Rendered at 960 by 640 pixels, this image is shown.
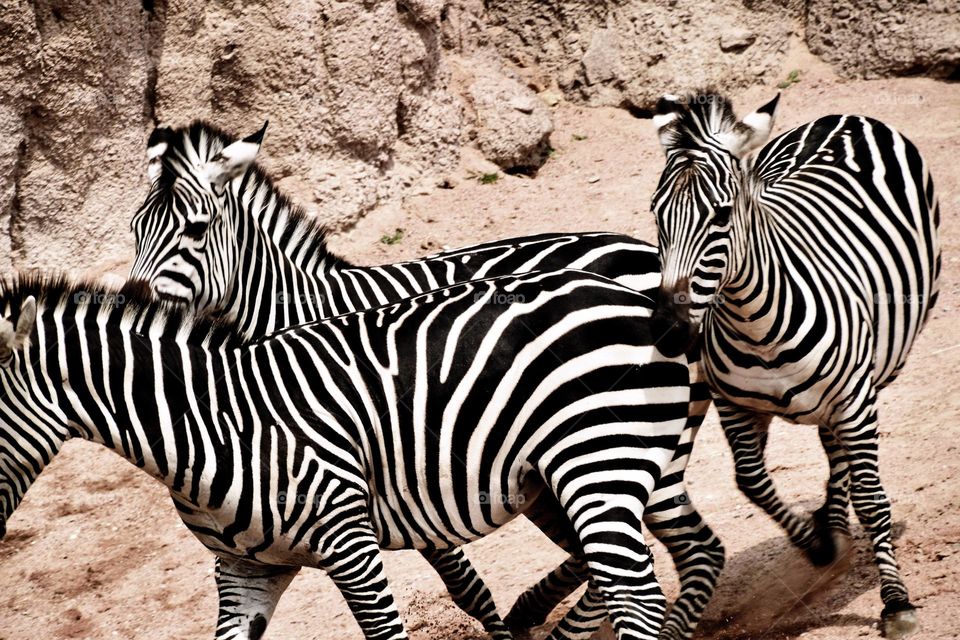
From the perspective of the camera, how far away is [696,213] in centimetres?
542

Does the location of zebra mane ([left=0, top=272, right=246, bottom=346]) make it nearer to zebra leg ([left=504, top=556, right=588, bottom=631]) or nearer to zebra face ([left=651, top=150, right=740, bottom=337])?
zebra face ([left=651, top=150, right=740, bottom=337])

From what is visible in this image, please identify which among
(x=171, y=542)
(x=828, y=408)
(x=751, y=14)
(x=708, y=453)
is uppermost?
(x=751, y=14)

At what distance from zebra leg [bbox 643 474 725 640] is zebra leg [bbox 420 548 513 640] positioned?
3.08 ft

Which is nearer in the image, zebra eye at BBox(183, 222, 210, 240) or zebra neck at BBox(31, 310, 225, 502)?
zebra neck at BBox(31, 310, 225, 502)

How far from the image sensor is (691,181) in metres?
5.48

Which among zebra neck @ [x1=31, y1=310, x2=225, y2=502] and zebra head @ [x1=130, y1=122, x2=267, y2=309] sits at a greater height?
zebra head @ [x1=130, y1=122, x2=267, y2=309]

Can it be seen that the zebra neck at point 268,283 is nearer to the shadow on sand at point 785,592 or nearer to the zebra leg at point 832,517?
the shadow on sand at point 785,592

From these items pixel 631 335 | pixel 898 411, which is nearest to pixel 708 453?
pixel 898 411

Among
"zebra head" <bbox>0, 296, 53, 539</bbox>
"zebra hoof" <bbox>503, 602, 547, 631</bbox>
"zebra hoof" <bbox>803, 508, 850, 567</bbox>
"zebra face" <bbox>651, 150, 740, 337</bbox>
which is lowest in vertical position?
"zebra hoof" <bbox>503, 602, 547, 631</bbox>

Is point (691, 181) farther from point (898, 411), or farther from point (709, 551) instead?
point (898, 411)

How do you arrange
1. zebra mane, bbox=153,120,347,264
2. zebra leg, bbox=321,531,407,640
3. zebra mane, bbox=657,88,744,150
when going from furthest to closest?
1. zebra mane, bbox=153,120,347,264
2. zebra mane, bbox=657,88,744,150
3. zebra leg, bbox=321,531,407,640

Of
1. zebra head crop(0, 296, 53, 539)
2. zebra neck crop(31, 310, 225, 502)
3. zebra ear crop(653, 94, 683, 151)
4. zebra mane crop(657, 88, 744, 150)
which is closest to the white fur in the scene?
zebra neck crop(31, 310, 225, 502)

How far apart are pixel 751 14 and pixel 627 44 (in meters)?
1.55

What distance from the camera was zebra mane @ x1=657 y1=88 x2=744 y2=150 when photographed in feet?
18.5
